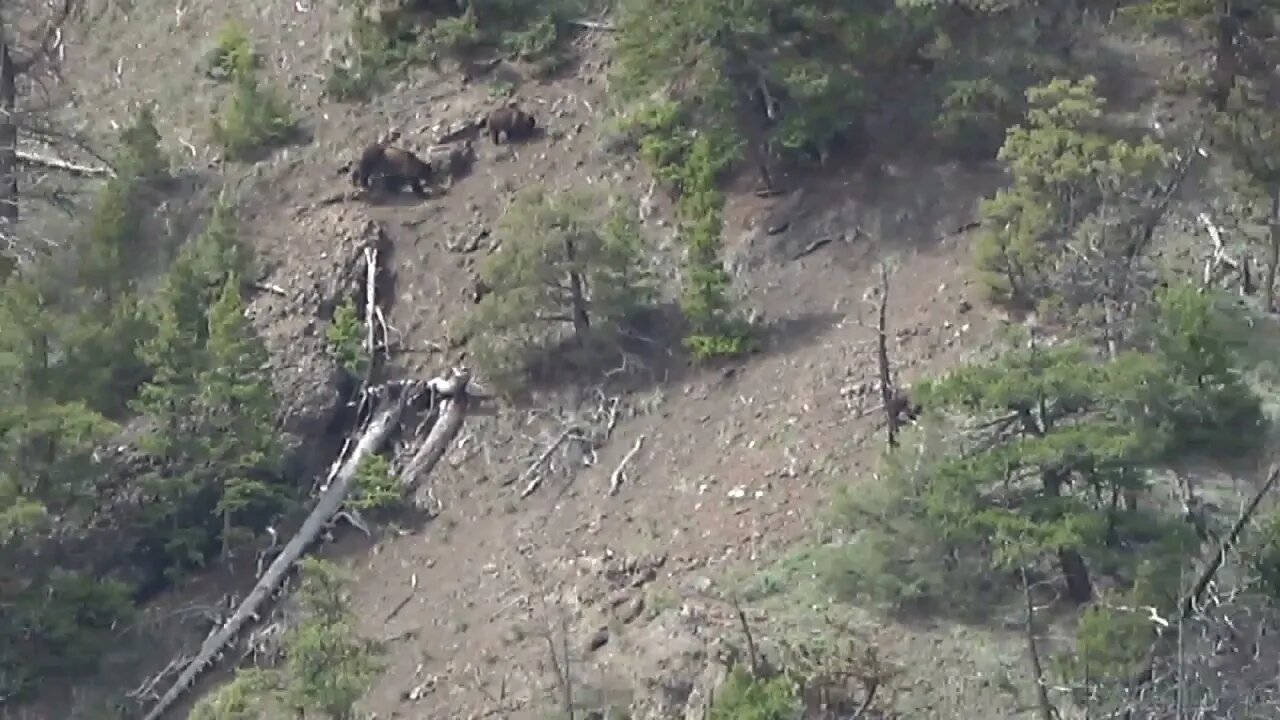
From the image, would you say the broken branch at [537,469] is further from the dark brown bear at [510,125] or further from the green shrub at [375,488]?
the dark brown bear at [510,125]

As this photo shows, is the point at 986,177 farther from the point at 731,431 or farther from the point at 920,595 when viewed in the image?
the point at 920,595

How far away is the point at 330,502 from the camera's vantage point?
22.5 m

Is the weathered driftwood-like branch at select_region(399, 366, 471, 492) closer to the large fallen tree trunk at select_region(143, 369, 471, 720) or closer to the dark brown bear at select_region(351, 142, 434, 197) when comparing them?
the large fallen tree trunk at select_region(143, 369, 471, 720)

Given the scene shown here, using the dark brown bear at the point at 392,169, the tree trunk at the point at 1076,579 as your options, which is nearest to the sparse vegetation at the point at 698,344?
the tree trunk at the point at 1076,579

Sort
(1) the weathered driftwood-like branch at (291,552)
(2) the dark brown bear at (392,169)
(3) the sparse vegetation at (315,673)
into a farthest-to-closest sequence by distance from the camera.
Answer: (2) the dark brown bear at (392,169)
(1) the weathered driftwood-like branch at (291,552)
(3) the sparse vegetation at (315,673)

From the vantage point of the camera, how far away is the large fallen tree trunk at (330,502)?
21.5 m

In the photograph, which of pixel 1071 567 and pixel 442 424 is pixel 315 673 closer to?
pixel 442 424

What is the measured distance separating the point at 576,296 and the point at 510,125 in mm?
4023

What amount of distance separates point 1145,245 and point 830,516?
459 cm

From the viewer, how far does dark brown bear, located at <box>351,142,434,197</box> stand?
25.0 m

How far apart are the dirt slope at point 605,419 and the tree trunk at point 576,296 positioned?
2.28ft

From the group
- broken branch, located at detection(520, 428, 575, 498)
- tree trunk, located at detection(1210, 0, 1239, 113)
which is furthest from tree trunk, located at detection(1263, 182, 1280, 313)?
broken branch, located at detection(520, 428, 575, 498)

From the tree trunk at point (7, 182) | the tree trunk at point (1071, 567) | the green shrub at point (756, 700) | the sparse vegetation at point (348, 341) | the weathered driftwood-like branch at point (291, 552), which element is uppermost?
the tree trunk at point (7, 182)

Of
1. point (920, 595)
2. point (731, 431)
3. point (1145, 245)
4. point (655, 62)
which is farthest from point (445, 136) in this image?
point (920, 595)
